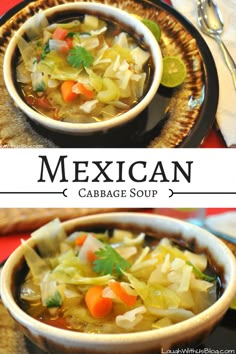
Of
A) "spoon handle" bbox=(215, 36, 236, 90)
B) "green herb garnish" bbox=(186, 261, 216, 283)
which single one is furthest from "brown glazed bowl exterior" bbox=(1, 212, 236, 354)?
"spoon handle" bbox=(215, 36, 236, 90)

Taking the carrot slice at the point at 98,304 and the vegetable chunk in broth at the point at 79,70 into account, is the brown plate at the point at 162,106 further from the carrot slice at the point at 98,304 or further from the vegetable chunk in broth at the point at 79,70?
the carrot slice at the point at 98,304

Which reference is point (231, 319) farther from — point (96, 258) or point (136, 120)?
point (136, 120)

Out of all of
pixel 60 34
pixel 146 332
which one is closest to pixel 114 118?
pixel 60 34

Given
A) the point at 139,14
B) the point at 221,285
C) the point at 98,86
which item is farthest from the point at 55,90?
the point at 221,285

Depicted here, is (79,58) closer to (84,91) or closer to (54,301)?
(84,91)

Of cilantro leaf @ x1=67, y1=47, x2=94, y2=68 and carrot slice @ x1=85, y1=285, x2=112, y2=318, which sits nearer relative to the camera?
carrot slice @ x1=85, y1=285, x2=112, y2=318

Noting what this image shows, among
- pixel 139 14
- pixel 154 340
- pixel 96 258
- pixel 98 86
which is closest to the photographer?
pixel 154 340

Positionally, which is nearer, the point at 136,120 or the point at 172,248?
the point at 172,248

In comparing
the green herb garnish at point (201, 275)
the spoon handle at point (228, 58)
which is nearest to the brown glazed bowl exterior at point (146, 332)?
the green herb garnish at point (201, 275)

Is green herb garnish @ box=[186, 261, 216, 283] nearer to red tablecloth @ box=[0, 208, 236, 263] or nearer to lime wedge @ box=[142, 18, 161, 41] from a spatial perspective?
red tablecloth @ box=[0, 208, 236, 263]
